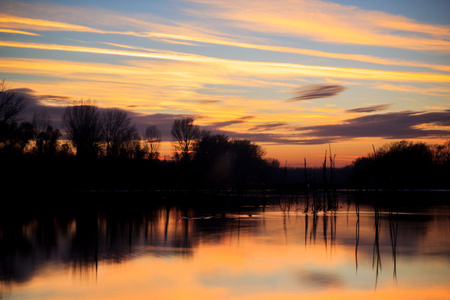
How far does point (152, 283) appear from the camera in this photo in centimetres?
1195

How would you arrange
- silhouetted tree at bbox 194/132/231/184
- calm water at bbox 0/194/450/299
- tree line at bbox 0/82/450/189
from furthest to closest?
silhouetted tree at bbox 194/132/231/184
tree line at bbox 0/82/450/189
calm water at bbox 0/194/450/299

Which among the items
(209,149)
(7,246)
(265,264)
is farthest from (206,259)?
(209,149)

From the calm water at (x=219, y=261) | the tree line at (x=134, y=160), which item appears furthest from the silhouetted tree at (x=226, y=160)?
the calm water at (x=219, y=261)

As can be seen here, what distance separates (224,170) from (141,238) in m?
64.3

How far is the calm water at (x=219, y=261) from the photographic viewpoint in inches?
446

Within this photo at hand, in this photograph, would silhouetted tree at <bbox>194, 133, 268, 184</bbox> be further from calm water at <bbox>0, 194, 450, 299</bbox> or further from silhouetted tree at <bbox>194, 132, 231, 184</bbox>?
calm water at <bbox>0, 194, 450, 299</bbox>

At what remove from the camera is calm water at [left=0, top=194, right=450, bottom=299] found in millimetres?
11320

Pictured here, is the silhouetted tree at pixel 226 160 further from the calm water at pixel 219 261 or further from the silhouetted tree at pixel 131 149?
the calm water at pixel 219 261

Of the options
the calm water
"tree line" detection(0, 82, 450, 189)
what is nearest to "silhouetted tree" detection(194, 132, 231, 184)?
"tree line" detection(0, 82, 450, 189)

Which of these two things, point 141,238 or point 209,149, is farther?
point 209,149

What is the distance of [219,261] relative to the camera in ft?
50.0

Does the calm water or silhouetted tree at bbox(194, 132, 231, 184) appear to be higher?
silhouetted tree at bbox(194, 132, 231, 184)

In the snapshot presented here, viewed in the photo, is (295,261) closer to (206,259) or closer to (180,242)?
(206,259)

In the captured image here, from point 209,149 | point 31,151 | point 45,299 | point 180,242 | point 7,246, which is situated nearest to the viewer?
point 45,299
